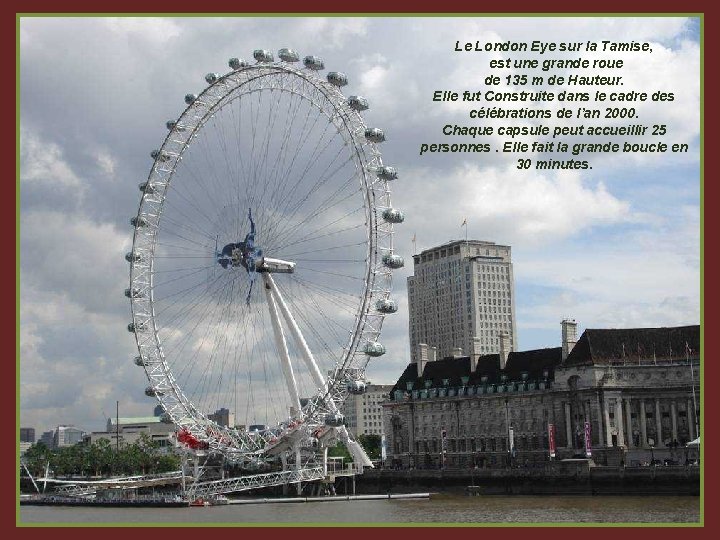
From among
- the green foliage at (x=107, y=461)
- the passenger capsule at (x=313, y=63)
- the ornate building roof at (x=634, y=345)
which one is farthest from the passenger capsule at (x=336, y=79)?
the green foliage at (x=107, y=461)

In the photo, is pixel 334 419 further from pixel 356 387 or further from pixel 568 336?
pixel 568 336

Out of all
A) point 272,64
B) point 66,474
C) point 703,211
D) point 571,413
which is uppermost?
point 272,64

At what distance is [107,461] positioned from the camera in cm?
15100

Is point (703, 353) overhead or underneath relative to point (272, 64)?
underneath

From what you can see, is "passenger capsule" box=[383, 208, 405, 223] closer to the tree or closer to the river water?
the river water

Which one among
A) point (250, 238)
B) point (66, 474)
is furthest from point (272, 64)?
point (66, 474)

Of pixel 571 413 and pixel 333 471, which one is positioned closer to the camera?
pixel 333 471

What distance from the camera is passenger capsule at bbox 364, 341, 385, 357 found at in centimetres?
7531

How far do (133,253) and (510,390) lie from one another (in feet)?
146

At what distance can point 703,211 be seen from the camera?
3431cm

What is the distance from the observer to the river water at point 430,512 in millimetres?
63188

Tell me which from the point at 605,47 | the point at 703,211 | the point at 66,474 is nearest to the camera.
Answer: the point at 703,211

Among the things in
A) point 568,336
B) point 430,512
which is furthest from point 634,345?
point 430,512

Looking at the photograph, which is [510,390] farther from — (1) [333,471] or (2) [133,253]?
(2) [133,253]
